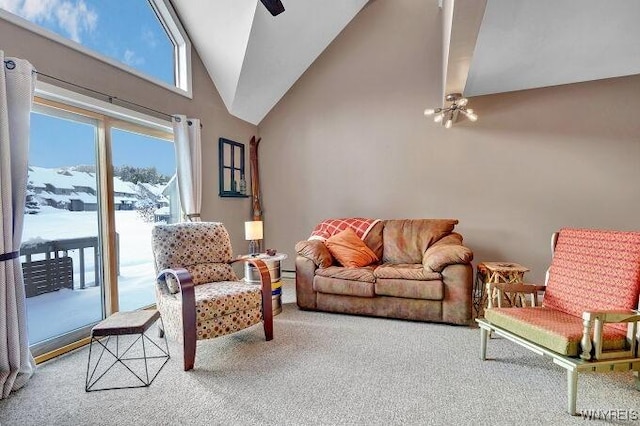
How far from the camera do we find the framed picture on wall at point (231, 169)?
4.48 m

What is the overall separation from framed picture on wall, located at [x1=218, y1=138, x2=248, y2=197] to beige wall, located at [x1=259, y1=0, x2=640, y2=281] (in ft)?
1.42

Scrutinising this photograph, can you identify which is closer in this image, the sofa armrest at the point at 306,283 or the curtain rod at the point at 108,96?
the curtain rod at the point at 108,96

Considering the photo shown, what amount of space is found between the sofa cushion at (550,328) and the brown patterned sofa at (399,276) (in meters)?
0.76

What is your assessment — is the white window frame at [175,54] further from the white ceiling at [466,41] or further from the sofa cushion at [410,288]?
the sofa cushion at [410,288]

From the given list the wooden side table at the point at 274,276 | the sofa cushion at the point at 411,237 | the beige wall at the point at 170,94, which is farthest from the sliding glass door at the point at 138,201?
the sofa cushion at the point at 411,237

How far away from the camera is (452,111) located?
4031 mm

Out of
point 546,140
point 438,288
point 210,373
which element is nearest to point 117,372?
point 210,373

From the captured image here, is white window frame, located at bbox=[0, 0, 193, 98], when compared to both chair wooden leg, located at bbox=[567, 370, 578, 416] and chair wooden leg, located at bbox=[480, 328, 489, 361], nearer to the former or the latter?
chair wooden leg, located at bbox=[480, 328, 489, 361]

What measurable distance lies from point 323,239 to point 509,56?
2.84 meters

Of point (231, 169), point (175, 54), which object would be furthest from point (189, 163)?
point (175, 54)

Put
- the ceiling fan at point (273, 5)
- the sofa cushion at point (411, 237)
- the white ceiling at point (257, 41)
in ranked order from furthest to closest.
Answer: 1. the sofa cushion at point (411, 237)
2. the white ceiling at point (257, 41)
3. the ceiling fan at point (273, 5)

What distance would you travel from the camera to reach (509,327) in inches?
86.0

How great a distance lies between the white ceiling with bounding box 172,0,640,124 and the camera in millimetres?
2900

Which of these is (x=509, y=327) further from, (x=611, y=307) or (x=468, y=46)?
(x=468, y=46)
